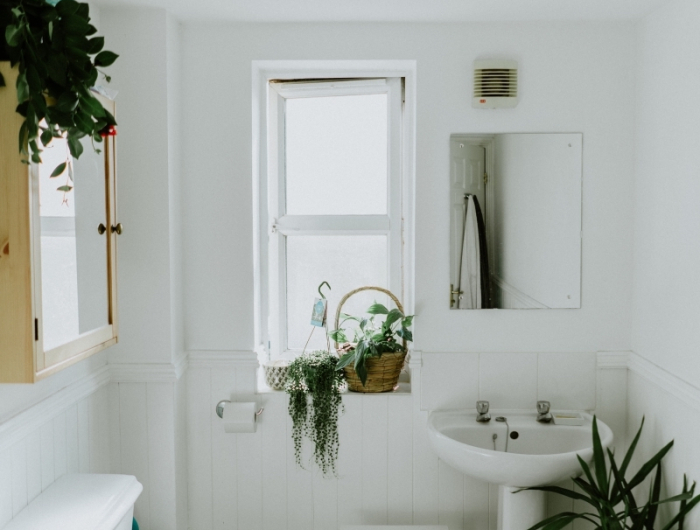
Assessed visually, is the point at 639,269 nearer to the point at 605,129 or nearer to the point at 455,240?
the point at 605,129

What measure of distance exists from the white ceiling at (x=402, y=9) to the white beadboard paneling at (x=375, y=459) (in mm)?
1432

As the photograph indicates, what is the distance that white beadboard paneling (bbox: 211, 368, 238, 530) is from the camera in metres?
2.32

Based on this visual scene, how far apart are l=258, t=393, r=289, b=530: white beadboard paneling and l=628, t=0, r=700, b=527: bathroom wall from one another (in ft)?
4.41

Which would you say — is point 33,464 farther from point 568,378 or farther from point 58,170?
point 568,378

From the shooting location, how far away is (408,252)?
246 centimetres

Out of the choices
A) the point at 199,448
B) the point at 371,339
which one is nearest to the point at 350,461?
the point at 371,339

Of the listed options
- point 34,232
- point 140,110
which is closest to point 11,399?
point 34,232

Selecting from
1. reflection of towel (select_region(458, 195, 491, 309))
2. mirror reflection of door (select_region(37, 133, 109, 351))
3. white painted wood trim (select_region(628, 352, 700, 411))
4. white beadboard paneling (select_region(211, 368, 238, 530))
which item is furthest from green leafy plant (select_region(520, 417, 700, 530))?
mirror reflection of door (select_region(37, 133, 109, 351))

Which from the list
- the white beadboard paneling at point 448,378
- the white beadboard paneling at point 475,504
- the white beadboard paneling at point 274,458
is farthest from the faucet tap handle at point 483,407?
the white beadboard paneling at point 274,458

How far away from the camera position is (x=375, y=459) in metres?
2.32

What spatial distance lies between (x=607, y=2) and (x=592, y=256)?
2.96 feet

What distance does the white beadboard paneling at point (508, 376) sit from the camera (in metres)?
2.29

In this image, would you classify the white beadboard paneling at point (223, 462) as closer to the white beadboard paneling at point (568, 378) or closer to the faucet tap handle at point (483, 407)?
the faucet tap handle at point (483, 407)

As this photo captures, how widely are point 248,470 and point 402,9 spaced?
1.83m
